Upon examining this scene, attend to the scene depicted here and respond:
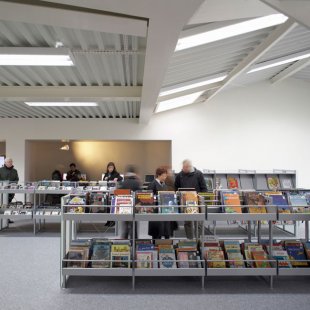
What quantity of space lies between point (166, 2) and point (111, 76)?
4.01 m

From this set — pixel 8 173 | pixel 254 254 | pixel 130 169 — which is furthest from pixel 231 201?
pixel 8 173

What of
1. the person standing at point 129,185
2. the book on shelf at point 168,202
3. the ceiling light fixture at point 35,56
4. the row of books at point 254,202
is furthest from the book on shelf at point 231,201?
the ceiling light fixture at point 35,56

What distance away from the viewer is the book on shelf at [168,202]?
14.7ft

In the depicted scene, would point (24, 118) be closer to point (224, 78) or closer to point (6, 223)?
point (6, 223)

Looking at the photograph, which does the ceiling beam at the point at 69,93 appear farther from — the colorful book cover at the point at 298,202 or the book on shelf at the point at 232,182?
the colorful book cover at the point at 298,202

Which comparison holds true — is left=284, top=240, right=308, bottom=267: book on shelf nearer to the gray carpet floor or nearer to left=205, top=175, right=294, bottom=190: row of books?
the gray carpet floor

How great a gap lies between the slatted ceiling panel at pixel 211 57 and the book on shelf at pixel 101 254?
3.34 m

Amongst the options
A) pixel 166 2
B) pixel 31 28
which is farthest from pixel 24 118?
pixel 166 2

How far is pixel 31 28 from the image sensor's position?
446 cm

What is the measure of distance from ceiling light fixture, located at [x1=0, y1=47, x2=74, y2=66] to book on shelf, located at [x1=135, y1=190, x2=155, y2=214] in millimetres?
2399

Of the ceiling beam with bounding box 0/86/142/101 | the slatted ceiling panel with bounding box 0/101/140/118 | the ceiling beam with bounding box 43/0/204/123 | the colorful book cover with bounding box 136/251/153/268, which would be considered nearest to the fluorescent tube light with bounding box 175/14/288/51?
the ceiling beam with bounding box 43/0/204/123

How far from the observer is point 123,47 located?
16.9ft

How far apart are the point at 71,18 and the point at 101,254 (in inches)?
113

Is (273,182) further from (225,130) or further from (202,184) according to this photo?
(202,184)
